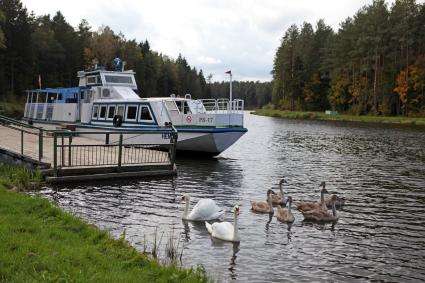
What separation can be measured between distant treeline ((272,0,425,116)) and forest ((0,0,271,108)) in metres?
36.0

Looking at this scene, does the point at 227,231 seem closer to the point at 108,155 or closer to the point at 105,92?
the point at 108,155

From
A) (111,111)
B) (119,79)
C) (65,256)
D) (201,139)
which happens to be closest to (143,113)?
(111,111)

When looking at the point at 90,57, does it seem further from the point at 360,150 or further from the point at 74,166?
the point at 74,166

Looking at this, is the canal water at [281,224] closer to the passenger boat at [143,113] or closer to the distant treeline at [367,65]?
the passenger boat at [143,113]

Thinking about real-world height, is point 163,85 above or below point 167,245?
above

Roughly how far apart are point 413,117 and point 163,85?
74.3m

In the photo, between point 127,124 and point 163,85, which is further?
point 163,85

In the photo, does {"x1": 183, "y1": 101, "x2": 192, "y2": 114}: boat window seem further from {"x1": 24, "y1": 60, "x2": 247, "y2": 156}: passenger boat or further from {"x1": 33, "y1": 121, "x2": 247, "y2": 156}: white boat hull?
{"x1": 33, "y1": 121, "x2": 247, "y2": 156}: white boat hull

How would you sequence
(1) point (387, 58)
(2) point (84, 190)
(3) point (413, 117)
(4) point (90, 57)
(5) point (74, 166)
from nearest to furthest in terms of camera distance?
(2) point (84, 190), (5) point (74, 166), (3) point (413, 117), (1) point (387, 58), (4) point (90, 57)

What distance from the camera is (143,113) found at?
96.9ft

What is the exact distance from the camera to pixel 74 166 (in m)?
19.0

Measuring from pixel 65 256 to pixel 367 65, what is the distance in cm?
8133

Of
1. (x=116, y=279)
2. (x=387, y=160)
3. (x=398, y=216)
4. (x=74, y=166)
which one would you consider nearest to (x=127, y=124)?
(x=74, y=166)

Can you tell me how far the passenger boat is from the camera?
92.5ft
